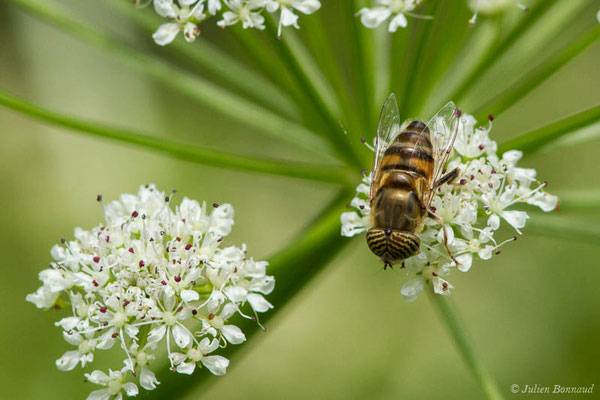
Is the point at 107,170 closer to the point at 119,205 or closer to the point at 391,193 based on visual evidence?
the point at 119,205

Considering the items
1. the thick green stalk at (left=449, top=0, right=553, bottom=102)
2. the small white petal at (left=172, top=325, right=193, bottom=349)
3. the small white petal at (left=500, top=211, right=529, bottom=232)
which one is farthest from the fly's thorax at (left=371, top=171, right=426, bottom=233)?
the small white petal at (left=172, top=325, right=193, bottom=349)

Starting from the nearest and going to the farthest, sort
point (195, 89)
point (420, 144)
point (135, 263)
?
1. point (135, 263)
2. point (420, 144)
3. point (195, 89)

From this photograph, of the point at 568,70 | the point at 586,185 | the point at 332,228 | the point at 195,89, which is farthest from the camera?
the point at 568,70

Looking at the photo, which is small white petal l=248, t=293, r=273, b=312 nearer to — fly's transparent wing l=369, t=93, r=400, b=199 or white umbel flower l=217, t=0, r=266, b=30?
fly's transparent wing l=369, t=93, r=400, b=199

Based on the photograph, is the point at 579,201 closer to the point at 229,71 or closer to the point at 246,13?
the point at 246,13

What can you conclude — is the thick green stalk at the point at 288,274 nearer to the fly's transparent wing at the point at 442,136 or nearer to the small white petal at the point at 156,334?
the small white petal at the point at 156,334

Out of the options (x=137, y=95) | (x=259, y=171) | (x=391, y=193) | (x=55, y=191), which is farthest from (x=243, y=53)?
(x=391, y=193)

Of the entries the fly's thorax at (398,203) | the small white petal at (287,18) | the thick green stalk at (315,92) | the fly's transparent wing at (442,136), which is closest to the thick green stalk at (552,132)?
the fly's transparent wing at (442,136)
